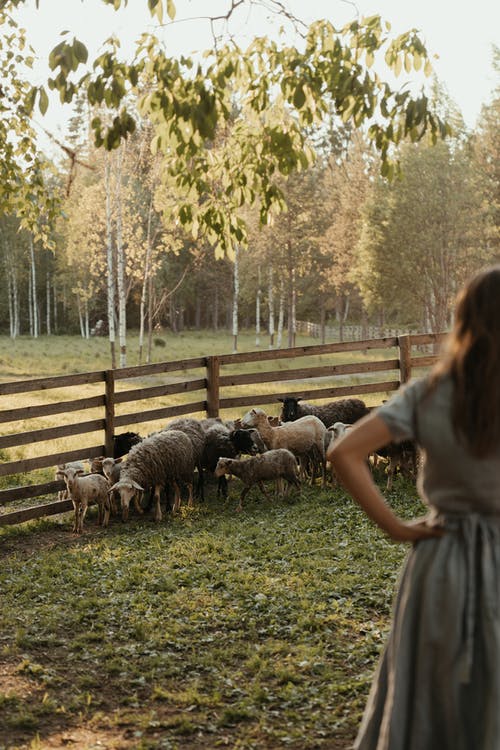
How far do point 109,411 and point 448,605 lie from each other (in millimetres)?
8525

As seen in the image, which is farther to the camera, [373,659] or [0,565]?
[0,565]

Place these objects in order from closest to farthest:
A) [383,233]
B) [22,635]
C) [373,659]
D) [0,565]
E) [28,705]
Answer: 1. [28,705]
2. [373,659]
3. [22,635]
4. [0,565]
5. [383,233]

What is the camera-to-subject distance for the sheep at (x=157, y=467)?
31.6 feet

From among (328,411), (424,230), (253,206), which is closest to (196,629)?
(253,206)

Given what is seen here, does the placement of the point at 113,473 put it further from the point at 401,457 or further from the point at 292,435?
the point at 401,457

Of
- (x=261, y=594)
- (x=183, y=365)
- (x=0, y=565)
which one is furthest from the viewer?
(x=183, y=365)

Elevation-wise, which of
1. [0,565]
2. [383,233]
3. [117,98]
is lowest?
[0,565]

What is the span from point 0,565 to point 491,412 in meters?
6.60

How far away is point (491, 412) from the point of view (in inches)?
99.6

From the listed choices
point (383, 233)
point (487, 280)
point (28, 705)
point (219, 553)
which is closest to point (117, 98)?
point (487, 280)

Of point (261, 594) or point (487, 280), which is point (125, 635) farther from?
point (487, 280)

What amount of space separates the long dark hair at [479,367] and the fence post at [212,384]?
30.4ft

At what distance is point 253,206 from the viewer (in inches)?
267

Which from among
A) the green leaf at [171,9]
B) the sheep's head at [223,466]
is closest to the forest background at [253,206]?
the green leaf at [171,9]
